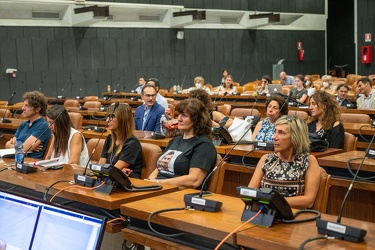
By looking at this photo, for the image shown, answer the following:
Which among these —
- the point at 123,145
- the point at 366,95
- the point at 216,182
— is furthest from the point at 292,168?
the point at 366,95

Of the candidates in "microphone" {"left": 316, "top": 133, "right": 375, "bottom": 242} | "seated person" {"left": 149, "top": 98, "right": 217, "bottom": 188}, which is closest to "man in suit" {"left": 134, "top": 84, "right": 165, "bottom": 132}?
"seated person" {"left": 149, "top": 98, "right": 217, "bottom": 188}

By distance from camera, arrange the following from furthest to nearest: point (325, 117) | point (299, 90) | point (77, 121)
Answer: point (299, 90) < point (77, 121) < point (325, 117)

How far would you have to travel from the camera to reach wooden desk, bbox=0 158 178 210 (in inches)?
121

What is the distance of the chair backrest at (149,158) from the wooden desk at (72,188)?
51 centimetres

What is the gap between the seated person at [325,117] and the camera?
5.12 m

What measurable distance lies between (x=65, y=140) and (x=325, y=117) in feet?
7.45

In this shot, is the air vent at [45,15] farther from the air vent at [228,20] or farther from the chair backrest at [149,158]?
the chair backrest at [149,158]

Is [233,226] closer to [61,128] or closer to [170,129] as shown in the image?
[61,128]

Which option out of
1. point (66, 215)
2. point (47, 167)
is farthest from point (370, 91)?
point (66, 215)

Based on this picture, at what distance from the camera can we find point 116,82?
16547 millimetres

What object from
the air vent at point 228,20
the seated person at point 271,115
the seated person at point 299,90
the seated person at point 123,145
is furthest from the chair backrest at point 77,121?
the air vent at point 228,20

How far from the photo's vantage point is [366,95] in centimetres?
927

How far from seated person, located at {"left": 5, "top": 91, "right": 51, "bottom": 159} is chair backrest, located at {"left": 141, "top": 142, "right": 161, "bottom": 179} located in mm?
1323

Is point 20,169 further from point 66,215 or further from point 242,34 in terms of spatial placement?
point 242,34
